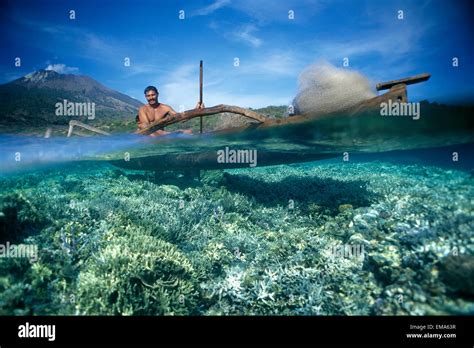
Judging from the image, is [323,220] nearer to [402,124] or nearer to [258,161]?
[402,124]

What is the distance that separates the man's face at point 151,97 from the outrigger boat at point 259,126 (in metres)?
1.67

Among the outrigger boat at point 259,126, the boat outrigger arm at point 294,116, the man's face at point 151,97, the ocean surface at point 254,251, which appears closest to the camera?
the ocean surface at point 254,251

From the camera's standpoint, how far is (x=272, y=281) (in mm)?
5281

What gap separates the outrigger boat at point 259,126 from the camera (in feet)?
24.0

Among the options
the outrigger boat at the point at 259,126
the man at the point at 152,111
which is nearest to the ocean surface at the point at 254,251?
the outrigger boat at the point at 259,126

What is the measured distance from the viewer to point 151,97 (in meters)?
11.0

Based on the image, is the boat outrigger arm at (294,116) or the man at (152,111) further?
the man at (152,111)

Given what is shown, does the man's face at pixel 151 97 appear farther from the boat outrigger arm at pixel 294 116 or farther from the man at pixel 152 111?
the boat outrigger arm at pixel 294 116

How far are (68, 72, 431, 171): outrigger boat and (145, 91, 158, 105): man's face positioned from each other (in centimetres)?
167

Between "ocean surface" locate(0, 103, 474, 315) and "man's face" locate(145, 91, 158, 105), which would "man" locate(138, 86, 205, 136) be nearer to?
"man's face" locate(145, 91, 158, 105)

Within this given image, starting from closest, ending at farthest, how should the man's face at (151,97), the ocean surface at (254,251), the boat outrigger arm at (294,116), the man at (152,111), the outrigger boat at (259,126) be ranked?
the ocean surface at (254,251) → the boat outrigger arm at (294,116) → the outrigger boat at (259,126) → the man's face at (151,97) → the man at (152,111)
